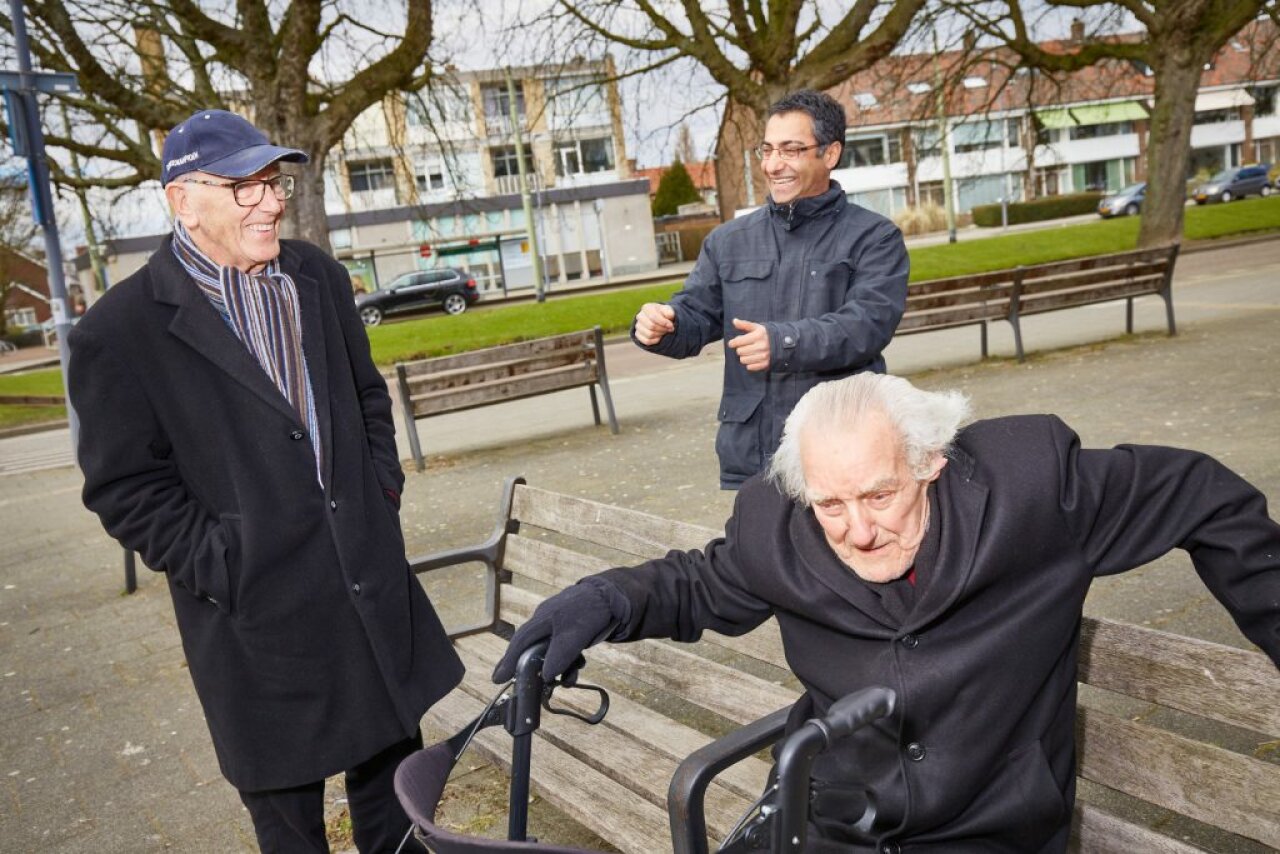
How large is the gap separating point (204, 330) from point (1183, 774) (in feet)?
7.35

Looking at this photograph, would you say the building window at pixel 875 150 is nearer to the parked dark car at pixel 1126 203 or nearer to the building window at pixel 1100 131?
the building window at pixel 1100 131

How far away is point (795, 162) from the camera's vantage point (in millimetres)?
3439

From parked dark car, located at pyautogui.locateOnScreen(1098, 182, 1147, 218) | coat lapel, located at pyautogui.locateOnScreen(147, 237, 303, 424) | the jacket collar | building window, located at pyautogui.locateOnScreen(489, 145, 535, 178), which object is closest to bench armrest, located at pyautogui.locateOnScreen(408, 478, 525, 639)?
the jacket collar

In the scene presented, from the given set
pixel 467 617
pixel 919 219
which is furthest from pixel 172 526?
pixel 919 219

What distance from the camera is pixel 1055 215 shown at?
53.1m

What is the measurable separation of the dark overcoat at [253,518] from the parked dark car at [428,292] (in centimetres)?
3556

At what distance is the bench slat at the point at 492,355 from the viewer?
9.80 meters

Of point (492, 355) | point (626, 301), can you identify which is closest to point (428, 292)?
point (626, 301)

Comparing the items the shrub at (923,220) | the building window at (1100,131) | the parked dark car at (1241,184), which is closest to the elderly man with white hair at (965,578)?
the shrub at (923,220)

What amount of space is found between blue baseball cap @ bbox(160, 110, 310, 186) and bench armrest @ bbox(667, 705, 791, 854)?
5.26ft

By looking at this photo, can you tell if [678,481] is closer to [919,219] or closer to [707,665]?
[707,665]

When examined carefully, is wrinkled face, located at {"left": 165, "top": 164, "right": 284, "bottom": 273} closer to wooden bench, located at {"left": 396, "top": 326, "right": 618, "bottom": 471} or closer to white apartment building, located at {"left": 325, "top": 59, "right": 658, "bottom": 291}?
wooden bench, located at {"left": 396, "top": 326, "right": 618, "bottom": 471}

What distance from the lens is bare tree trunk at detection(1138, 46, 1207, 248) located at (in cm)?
1841

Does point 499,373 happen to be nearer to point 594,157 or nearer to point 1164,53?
point 1164,53
